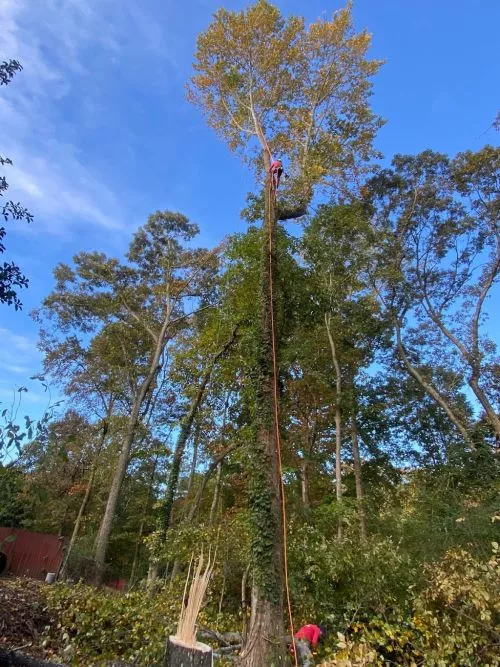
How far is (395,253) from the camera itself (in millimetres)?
16375

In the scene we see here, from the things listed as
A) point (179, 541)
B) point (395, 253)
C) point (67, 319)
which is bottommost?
point (179, 541)

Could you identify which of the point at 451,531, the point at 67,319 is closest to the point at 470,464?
the point at 451,531

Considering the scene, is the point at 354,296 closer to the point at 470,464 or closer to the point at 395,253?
the point at 395,253

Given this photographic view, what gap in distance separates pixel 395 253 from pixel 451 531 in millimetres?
11120

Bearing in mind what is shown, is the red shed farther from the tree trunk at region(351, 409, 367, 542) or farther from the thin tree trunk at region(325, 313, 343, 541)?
the tree trunk at region(351, 409, 367, 542)

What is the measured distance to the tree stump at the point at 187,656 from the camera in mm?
2471

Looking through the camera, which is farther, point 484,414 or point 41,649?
point 484,414

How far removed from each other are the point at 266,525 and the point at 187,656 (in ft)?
8.59

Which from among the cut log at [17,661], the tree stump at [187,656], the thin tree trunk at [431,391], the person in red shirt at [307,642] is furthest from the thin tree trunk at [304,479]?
the tree stump at [187,656]

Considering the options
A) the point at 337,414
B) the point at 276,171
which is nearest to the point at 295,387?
the point at 337,414

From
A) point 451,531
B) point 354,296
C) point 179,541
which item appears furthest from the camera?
point 354,296

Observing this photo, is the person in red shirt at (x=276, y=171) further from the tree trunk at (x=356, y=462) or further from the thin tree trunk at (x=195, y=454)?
the thin tree trunk at (x=195, y=454)

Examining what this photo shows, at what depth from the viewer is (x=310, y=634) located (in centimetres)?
562

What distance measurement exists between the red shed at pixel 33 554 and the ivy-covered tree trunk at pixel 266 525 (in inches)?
495
